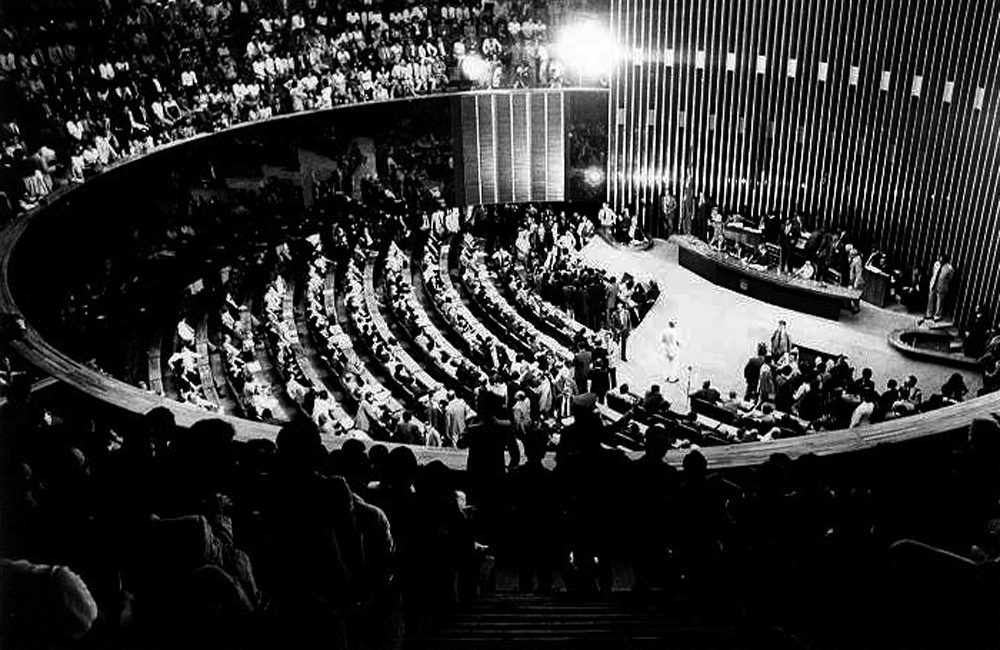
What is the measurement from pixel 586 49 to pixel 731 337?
873 centimetres

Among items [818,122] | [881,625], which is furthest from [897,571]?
[818,122]

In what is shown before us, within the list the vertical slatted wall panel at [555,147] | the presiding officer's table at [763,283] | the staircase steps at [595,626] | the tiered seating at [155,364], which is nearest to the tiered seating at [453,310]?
the vertical slatted wall panel at [555,147]

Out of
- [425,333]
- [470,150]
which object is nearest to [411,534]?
[425,333]

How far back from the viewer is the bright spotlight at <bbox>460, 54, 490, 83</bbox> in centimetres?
2186

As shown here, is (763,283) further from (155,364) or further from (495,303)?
(155,364)

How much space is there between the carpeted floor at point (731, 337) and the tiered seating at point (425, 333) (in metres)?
2.80

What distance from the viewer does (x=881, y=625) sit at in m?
4.16

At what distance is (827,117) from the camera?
18219mm

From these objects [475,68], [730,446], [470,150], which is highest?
[475,68]

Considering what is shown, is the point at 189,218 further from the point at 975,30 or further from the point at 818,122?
the point at 975,30

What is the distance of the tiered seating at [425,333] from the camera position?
1405 cm

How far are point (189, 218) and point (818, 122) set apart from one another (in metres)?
12.1

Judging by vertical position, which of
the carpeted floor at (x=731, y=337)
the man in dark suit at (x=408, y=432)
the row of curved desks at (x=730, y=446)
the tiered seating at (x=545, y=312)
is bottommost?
the carpeted floor at (x=731, y=337)

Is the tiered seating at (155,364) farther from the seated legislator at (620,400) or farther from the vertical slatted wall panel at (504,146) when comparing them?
the vertical slatted wall panel at (504,146)
